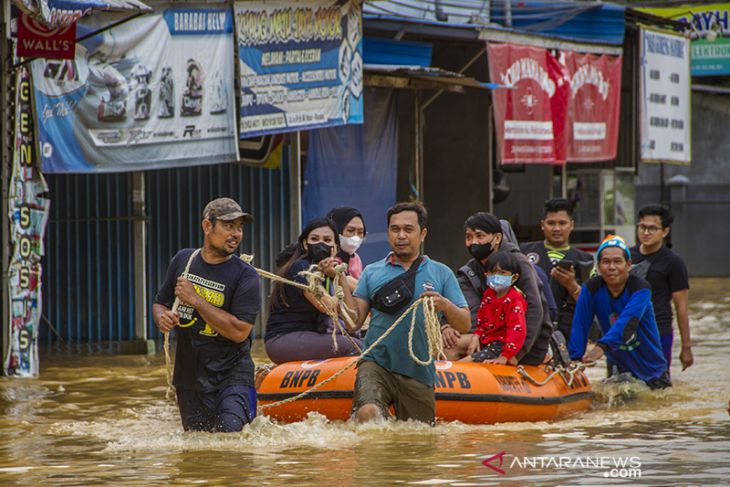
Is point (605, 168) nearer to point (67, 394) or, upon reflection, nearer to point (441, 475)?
point (67, 394)

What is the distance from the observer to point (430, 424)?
918 cm

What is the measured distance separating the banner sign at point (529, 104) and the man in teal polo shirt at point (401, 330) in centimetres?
1210

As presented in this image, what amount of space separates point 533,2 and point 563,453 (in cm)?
Answer: 1700

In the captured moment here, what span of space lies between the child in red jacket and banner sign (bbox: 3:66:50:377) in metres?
4.85

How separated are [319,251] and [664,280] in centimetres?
368

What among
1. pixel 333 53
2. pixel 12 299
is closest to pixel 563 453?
pixel 12 299

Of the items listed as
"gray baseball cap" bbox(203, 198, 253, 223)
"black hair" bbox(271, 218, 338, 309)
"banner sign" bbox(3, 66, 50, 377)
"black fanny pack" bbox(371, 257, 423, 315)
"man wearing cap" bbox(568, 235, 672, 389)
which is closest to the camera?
"gray baseball cap" bbox(203, 198, 253, 223)

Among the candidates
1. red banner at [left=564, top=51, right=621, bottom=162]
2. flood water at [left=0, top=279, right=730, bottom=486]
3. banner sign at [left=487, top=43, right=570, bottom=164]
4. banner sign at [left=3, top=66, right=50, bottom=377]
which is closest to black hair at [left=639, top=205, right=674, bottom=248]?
flood water at [left=0, top=279, right=730, bottom=486]

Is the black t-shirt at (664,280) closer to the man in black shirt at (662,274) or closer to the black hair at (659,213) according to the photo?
the man in black shirt at (662,274)

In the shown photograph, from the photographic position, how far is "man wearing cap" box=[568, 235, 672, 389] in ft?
36.6

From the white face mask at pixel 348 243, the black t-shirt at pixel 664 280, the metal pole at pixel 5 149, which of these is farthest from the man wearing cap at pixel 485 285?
the metal pole at pixel 5 149

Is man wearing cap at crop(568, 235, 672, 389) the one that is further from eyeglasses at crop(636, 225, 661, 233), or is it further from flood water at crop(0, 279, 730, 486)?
eyeglasses at crop(636, 225, 661, 233)

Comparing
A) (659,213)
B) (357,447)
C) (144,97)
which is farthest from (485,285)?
(144,97)

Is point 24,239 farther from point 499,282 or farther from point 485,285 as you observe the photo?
point 499,282
